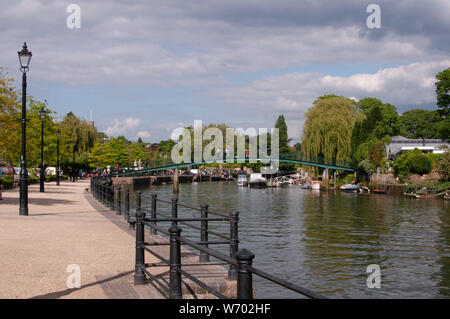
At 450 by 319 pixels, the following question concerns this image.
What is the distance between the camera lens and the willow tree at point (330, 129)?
71000 millimetres

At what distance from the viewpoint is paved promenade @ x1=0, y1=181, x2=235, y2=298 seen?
26.5 ft

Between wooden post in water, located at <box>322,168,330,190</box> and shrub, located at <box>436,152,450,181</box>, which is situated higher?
shrub, located at <box>436,152,450,181</box>

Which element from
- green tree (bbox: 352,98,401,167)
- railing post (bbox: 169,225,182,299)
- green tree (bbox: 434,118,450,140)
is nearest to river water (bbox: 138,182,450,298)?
railing post (bbox: 169,225,182,299)

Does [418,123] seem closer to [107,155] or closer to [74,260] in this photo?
[107,155]

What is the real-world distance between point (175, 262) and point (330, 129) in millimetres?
65880

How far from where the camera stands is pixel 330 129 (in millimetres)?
71312

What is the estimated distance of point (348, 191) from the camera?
68.8 m

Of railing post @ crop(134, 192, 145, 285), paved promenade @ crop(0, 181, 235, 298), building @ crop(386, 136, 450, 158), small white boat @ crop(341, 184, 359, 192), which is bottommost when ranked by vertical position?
small white boat @ crop(341, 184, 359, 192)

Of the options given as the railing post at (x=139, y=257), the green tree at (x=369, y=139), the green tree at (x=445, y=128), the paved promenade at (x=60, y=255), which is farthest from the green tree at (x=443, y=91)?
the railing post at (x=139, y=257)

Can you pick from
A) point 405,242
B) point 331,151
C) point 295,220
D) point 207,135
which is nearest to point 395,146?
point 331,151

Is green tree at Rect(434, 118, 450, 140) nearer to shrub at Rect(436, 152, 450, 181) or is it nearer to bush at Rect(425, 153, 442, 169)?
bush at Rect(425, 153, 442, 169)

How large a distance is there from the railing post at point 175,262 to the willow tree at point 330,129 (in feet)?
213

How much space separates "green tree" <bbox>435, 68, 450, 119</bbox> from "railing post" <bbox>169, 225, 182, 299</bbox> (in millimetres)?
71236

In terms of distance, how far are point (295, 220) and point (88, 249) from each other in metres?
22.5
